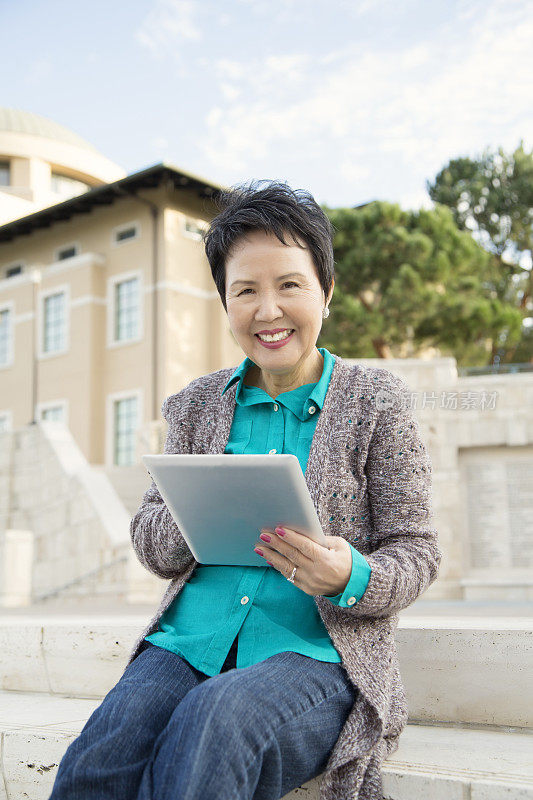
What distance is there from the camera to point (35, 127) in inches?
1131

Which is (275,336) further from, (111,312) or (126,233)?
(126,233)

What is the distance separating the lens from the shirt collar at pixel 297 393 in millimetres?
2125

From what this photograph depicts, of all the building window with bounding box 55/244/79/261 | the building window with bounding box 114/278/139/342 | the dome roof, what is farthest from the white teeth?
the dome roof

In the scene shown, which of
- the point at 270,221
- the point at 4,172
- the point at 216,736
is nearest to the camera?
the point at 216,736

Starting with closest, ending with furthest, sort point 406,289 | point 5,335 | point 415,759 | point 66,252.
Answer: point 415,759, point 406,289, point 66,252, point 5,335

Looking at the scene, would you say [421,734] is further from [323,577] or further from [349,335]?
[349,335]

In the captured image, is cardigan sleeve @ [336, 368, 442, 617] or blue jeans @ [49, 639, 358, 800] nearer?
blue jeans @ [49, 639, 358, 800]

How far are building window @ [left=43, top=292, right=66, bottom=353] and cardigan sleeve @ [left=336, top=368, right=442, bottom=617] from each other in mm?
19739

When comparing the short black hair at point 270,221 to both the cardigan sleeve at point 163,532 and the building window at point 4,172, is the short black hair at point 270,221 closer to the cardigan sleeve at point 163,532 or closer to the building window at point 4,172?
the cardigan sleeve at point 163,532

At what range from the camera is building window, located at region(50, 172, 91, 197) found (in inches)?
1094

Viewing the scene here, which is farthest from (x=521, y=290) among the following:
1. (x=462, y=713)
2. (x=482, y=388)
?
(x=462, y=713)

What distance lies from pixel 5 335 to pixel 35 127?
34.3 feet

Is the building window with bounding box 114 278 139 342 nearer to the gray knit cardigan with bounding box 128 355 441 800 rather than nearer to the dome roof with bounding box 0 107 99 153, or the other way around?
the dome roof with bounding box 0 107 99 153

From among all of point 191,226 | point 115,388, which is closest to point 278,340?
point 115,388
